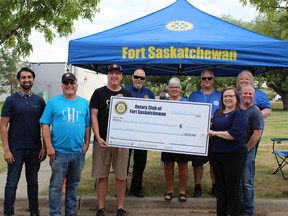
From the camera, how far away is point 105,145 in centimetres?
456

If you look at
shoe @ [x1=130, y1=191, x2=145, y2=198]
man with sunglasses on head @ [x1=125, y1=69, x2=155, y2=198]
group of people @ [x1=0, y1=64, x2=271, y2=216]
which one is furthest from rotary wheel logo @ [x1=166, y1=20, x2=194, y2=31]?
shoe @ [x1=130, y1=191, x2=145, y2=198]

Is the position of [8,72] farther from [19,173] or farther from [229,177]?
[229,177]

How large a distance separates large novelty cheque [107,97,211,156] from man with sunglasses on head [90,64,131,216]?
0.10m

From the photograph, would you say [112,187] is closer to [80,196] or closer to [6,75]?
[80,196]

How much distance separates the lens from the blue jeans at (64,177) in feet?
13.9

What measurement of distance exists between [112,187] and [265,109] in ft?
9.58

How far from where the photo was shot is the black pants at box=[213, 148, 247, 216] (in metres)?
4.10

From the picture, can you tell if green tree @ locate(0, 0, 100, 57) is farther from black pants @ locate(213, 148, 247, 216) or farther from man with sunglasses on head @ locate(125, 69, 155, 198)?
black pants @ locate(213, 148, 247, 216)

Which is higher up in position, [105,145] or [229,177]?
[105,145]

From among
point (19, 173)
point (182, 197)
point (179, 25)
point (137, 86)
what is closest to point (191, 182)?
point (182, 197)

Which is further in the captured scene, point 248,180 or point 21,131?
point 248,180

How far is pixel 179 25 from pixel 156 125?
185cm

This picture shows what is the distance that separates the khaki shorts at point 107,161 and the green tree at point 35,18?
5.15 metres

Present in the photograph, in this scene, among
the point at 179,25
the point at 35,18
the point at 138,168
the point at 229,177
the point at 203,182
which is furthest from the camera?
the point at 35,18
